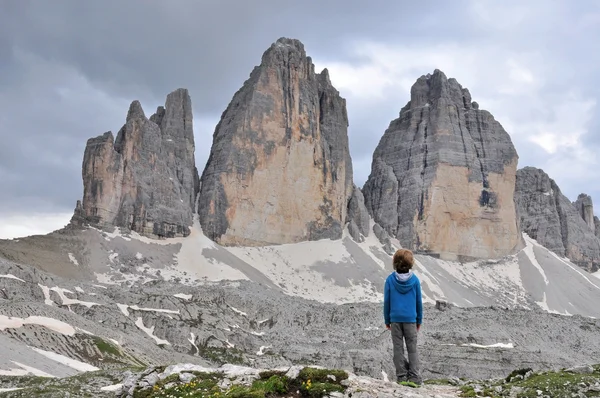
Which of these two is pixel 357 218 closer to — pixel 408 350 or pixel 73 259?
pixel 73 259

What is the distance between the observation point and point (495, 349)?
284ft

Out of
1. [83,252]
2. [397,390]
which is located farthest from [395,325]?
[83,252]

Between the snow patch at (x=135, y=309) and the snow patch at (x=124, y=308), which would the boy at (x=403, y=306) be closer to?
the snow patch at (x=124, y=308)

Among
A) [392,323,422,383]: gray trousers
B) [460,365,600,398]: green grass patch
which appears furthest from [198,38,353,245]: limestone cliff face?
[392,323,422,383]: gray trousers

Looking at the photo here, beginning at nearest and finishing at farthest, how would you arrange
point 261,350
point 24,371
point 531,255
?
1. point 24,371
2. point 261,350
3. point 531,255

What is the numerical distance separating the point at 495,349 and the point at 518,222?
10763 centimetres

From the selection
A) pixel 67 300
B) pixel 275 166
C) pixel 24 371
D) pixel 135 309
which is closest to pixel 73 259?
pixel 135 309

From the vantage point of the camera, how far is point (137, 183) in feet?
426

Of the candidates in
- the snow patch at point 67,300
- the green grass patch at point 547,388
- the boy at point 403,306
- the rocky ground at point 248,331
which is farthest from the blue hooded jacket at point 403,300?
the snow patch at point 67,300

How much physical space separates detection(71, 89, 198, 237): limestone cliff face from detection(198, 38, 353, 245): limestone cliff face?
8.70 m

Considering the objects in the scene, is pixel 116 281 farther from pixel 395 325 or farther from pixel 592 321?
pixel 395 325

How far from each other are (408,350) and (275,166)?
5361 inches

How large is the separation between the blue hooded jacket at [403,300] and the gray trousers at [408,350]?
0.19m

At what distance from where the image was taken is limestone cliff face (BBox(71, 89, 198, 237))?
12425 centimetres
